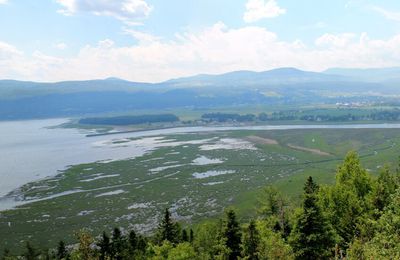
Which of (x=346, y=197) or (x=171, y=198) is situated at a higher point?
(x=346, y=197)

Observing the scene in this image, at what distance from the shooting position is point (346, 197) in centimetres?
4291

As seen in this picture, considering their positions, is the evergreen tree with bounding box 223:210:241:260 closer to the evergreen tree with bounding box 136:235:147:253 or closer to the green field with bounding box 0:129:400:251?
the evergreen tree with bounding box 136:235:147:253

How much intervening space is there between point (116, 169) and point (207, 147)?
54.8 m

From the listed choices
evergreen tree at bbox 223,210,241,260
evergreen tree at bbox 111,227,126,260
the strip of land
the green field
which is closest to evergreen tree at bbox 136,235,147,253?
evergreen tree at bbox 111,227,126,260

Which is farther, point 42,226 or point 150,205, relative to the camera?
point 150,205

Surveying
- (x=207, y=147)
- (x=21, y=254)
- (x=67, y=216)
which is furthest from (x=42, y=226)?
(x=207, y=147)

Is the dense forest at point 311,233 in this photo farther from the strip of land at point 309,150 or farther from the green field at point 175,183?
the strip of land at point 309,150

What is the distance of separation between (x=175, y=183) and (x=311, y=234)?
83.5 m

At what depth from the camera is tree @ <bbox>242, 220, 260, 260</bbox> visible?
37803 mm

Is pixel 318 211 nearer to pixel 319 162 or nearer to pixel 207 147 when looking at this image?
pixel 319 162

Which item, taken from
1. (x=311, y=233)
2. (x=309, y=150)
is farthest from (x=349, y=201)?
(x=309, y=150)

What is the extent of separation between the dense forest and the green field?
90.7ft

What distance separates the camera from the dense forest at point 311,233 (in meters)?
23.4

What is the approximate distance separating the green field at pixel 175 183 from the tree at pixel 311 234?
47.6 meters
